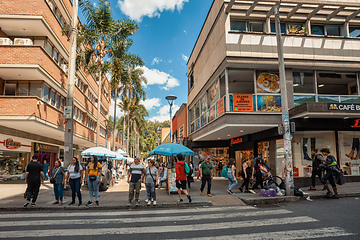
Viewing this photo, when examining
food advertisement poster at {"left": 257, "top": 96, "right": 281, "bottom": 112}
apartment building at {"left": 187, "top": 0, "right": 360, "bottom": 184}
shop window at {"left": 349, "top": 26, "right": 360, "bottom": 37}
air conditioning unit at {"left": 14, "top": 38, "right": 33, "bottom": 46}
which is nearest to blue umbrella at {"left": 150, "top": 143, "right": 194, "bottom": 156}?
apartment building at {"left": 187, "top": 0, "right": 360, "bottom": 184}

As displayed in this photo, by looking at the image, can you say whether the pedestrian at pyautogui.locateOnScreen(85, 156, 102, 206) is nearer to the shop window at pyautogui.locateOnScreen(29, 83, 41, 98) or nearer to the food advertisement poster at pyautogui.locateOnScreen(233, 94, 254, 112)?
the food advertisement poster at pyautogui.locateOnScreen(233, 94, 254, 112)

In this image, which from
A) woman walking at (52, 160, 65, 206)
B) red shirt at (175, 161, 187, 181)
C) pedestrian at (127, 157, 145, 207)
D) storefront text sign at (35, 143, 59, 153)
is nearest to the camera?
pedestrian at (127, 157, 145, 207)

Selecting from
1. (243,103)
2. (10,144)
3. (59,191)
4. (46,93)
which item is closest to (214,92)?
(243,103)

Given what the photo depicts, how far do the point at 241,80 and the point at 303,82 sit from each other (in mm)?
3704

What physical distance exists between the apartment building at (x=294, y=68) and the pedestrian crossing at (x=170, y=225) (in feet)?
21.3

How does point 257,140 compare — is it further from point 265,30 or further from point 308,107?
point 265,30

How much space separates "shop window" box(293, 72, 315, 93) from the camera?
46.1 ft

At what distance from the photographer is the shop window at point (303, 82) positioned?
14.1 m

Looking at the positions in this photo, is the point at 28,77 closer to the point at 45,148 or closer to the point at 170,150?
the point at 45,148

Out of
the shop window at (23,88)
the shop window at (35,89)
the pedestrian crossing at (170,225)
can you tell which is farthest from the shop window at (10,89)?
the pedestrian crossing at (170,225)

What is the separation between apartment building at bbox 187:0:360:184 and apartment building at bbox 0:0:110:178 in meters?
10.4

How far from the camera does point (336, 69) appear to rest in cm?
1411

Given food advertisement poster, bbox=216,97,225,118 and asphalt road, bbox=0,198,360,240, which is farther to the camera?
food advertisement poster, bbox=216,97,225,118

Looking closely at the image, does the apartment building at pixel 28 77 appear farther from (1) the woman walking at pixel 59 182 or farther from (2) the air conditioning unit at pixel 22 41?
(1) the woman walking at pixel 59 182
